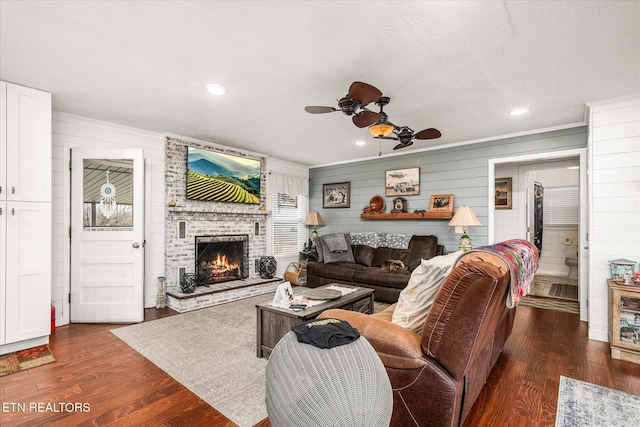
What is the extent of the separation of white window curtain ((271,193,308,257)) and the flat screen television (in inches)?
26.9

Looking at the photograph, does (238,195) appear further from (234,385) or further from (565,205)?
(565,205)

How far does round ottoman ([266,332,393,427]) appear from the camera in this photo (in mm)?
1040

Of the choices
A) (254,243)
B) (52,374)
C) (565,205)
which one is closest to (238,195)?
(254,243)

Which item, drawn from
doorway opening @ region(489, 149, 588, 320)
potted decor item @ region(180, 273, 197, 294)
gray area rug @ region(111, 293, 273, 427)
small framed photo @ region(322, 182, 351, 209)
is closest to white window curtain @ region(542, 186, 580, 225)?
doorway opening @ region(489, 149, 588, 320)

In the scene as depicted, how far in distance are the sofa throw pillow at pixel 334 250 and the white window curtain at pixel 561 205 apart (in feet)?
15.4

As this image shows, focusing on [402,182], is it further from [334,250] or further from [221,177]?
[221,177]

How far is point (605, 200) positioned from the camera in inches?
130

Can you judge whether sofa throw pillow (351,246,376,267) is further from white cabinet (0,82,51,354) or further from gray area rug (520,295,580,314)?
white cabinet (0,82,51,354)

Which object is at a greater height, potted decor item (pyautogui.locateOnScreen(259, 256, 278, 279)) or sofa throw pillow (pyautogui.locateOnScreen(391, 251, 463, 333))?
sofa throw pillow (pyautogui.locateOnScreen(391, 251, 463, 333))

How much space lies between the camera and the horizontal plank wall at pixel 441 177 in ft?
14.4

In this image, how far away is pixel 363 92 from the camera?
2367mm

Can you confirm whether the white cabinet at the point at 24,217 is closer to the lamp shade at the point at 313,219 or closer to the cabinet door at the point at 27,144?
the cabinet door at the point at 27,144

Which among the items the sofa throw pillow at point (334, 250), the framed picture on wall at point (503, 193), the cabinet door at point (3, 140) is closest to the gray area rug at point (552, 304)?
the framed picture on wall at point (503, 193)

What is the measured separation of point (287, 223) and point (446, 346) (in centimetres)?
517
